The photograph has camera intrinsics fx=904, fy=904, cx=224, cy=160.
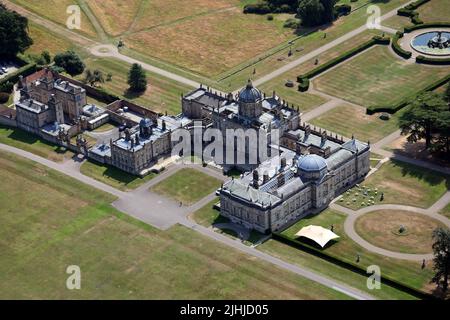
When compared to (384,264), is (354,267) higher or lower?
higher

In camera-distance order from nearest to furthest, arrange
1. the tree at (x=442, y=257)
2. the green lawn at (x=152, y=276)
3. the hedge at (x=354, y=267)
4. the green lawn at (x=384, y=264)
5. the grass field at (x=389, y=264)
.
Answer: the tree at (x=442, y=257) → the hedge at (x=354, y=267) → the green lawn at (x=152, y=276) → the green lawn at (x=384, y=264) → the grass field at (x=389, y=264)

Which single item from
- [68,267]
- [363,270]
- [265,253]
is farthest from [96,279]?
[363,270]

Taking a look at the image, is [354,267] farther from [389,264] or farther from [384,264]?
[389,264]

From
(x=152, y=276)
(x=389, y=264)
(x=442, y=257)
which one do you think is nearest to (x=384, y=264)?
(x=389, y=264)

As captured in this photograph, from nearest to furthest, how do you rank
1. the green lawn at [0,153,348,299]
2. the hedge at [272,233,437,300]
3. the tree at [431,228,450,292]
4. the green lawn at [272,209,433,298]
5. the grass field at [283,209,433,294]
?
the tree at [431,228,450,292] < the hedge at [272,233,437,300] < the green lawn at [0,153,348,299] < the green lawn at [272,209,433,298] < the grass field at [283,209,433,294]

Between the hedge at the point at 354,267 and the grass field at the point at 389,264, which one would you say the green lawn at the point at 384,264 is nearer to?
the grass field at the point at 389,264

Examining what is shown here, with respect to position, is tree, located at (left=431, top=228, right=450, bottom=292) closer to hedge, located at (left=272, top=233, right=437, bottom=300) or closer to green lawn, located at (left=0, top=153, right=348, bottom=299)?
hedge, located at (left=272, top=233, right=437, bottom=300)

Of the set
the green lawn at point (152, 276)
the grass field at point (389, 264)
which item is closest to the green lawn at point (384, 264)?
the grass field at point (389, 264)

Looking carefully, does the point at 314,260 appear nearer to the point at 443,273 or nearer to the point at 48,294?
the point at 443,273

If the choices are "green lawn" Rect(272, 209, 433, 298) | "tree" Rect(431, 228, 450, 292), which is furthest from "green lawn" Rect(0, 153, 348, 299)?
"tree" Rect(431, 228, 450, 292)
